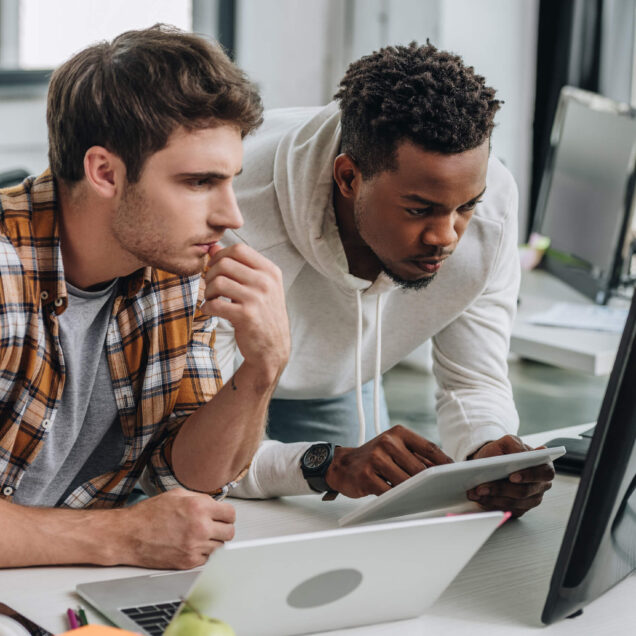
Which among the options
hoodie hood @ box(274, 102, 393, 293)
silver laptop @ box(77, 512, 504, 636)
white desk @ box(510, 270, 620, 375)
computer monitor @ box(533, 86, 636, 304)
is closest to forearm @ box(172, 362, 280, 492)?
silver laptop @ box(77, 512, 504, 636)

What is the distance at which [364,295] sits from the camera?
1.72 meters

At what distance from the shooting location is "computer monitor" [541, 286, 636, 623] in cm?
86

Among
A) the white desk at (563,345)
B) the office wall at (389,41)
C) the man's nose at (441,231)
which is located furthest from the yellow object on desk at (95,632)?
the office wall at (389,41)

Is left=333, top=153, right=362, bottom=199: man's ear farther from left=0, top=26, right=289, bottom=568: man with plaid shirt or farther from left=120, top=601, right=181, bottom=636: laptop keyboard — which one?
left=120, top=601, right=181, bottom=636: laptop keyboard

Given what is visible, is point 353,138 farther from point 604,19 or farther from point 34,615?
point 604,19

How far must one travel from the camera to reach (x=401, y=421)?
11.9ft

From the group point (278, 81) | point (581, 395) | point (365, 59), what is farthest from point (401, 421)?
point (365, 59)

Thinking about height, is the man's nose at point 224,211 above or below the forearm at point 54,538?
above

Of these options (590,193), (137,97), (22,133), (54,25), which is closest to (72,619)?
(137,97)

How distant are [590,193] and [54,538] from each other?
2110 mm

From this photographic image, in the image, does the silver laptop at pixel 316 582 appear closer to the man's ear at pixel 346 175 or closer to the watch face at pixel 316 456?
the watch face at pixel 316 456

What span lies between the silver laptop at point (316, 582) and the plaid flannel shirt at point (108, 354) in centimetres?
28

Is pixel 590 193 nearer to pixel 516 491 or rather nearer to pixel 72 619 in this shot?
pixel 516 491

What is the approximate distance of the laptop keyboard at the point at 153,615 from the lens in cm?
92
